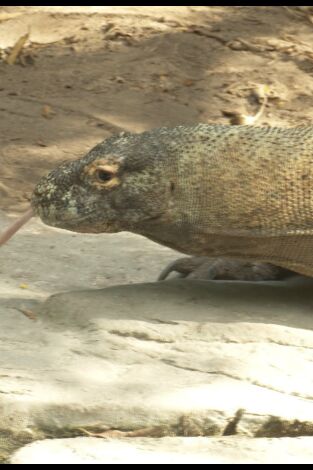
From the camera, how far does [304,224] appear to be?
199 inches

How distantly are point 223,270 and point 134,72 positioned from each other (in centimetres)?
425

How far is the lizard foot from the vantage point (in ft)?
18.7

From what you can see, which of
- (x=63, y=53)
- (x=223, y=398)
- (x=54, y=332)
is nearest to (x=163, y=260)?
(x=54, y=332)

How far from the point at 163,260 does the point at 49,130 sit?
8.79ft

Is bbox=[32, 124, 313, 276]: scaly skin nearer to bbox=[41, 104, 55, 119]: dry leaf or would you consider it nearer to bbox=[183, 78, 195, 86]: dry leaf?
bbox=[41, 104, 55, 119]: dry leaf

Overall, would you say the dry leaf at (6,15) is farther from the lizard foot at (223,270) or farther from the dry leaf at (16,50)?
the lizard foot at (223,270)

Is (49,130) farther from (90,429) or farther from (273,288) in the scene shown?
(90,429)

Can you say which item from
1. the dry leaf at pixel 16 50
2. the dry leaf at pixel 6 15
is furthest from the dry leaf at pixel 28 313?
the dry leaf at pixel 6 15

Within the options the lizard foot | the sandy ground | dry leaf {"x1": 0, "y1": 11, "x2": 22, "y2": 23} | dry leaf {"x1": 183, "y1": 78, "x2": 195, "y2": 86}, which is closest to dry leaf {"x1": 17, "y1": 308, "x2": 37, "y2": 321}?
→ the lizard foot

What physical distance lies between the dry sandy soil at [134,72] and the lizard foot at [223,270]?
7.35 ft

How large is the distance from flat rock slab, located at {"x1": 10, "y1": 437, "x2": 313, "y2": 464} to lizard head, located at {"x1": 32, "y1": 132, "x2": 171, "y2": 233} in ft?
4.53

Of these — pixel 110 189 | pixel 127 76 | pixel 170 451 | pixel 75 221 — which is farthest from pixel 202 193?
pixel 127 76

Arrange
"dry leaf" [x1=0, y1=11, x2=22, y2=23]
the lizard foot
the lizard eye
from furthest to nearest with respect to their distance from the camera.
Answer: "dry leaf" [x1=0, y1=11, x2=22, y2=23]
the lizard foot
the lizard eye

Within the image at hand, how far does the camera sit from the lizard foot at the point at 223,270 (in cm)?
571
